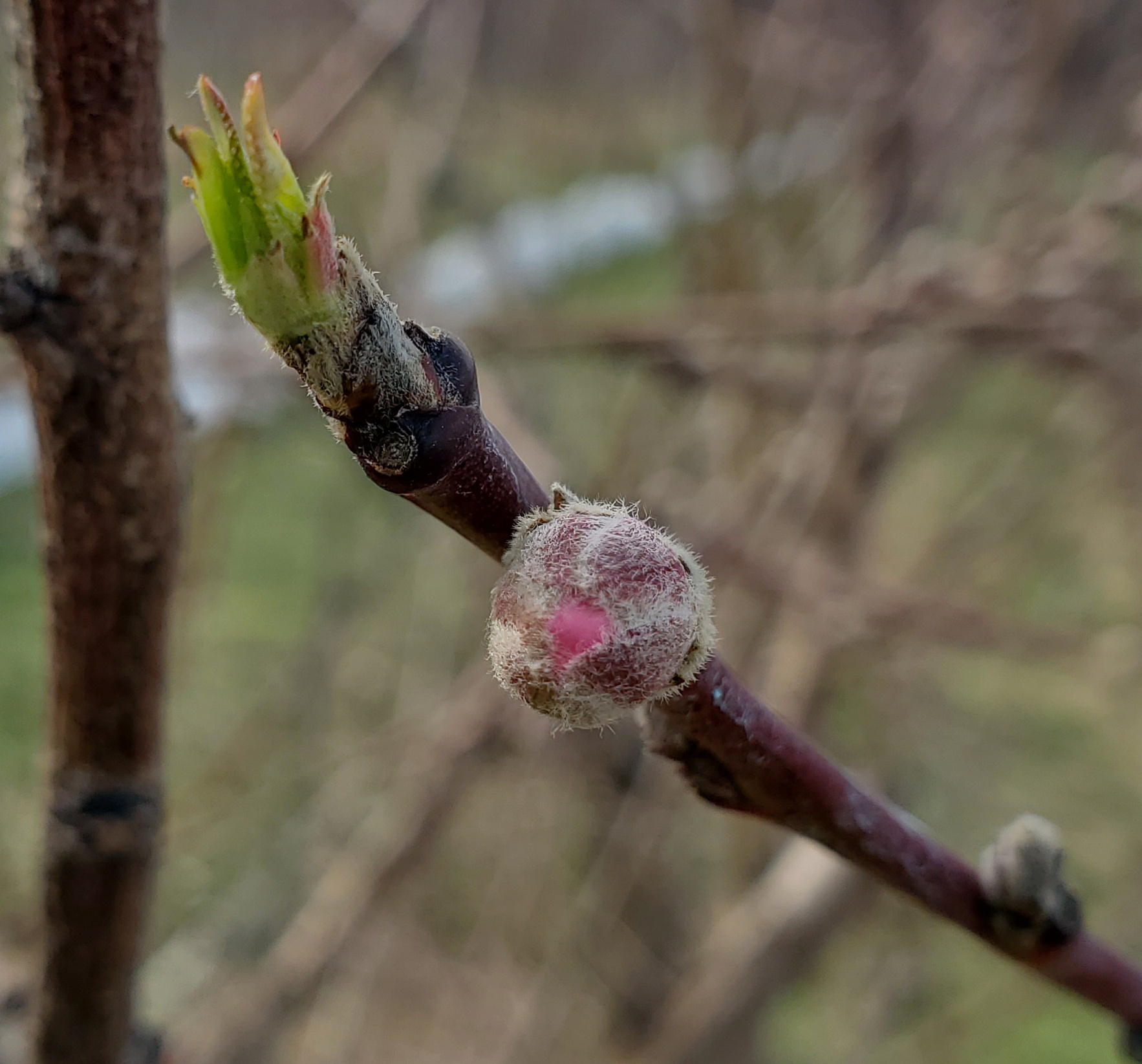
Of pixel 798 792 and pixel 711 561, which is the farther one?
pixel 711 561

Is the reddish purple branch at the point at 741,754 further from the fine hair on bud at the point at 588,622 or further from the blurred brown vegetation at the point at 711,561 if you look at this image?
the blurred brown vegetation at the point at 711,561

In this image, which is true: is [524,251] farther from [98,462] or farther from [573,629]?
[573,629]

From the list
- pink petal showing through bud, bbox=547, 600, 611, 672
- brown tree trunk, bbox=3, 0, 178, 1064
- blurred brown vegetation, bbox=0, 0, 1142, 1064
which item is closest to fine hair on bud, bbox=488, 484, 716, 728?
pink petal showing through bud, bbox=547, 600, 611, 672

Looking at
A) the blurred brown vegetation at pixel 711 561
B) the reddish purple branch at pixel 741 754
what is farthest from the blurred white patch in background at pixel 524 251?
the reddish purple branch at pixel 741 754

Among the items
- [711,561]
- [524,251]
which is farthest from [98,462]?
[524,251]

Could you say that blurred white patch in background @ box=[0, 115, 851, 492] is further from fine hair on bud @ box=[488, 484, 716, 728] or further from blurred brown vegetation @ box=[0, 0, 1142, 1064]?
fine hair on bud @ box=[488, 484, 716, 728]
